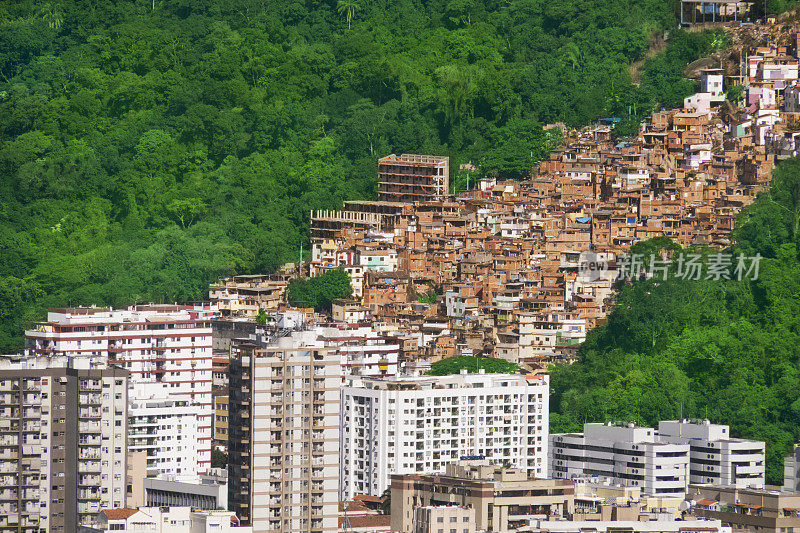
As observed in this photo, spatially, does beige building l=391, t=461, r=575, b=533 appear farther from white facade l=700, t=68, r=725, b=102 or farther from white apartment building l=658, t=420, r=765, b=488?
white facade l=700, t=68, r=725, b=102

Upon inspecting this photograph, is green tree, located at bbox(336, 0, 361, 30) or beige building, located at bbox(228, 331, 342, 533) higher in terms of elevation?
green tree, located at bbox(336, 0, 361, 30)

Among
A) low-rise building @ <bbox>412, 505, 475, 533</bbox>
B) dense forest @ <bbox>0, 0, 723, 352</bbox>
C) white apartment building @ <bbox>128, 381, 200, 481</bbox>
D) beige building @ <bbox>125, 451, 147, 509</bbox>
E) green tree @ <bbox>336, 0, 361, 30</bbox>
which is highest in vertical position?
green tree @ <bbox>336, 0, 361, 30</bbox>

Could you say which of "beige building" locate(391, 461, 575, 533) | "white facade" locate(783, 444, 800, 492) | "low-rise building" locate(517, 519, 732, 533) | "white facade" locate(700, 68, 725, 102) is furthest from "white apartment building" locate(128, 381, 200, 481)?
"white facade" locate(700, 68, 725, 102)

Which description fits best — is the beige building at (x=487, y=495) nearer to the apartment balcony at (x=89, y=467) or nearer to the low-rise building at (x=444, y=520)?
the low-rise building at (x=444, y=520)

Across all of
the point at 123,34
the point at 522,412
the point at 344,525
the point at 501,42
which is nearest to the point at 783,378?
the point at 522,412

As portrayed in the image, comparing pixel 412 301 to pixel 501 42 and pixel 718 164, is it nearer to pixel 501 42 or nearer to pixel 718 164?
pixel 718 164

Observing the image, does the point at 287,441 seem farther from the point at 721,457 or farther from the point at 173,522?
the point at 721,457

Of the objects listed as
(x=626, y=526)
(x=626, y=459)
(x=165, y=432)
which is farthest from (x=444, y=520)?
(x=165, y=432)
